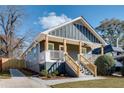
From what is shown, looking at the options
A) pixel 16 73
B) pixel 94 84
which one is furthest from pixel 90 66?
pixel 16 73

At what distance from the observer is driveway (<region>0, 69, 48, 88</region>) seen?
37.7 ft

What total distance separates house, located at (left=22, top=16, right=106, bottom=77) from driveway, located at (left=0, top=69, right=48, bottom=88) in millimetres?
1050

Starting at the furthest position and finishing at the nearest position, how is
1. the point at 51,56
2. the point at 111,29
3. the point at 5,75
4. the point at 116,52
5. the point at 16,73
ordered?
the point at 116,52
the point at 51,56
the point at 111,29
the point at 16,73
the point at 5,75

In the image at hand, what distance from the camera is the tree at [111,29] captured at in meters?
13.5

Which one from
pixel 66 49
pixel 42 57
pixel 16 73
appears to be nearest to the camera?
pixel 16 73

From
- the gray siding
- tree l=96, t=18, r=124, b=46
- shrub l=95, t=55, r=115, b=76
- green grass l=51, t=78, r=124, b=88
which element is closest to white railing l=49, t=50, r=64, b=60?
the gray siding

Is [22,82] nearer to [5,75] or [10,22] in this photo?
[5,75]

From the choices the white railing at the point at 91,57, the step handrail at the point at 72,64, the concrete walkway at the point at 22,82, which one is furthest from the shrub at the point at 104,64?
the concrete walkway at the point at 22,82

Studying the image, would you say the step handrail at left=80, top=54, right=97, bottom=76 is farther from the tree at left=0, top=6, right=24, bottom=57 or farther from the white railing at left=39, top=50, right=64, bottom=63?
the tree at left=0, top=6, right=24, bottom=57

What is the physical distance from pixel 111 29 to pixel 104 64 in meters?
1.87

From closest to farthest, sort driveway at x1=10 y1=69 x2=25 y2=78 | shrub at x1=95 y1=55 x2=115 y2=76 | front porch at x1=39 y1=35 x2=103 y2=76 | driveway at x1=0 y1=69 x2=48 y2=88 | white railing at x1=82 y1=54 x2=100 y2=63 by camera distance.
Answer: driveway at x1=0 y1=69 x2=48 y2=88, driveway at x1=10 y1=69 x2=25 y2=78, front porch at x1=39 y1=35 x2=103 y2=76, shrub at x1=95 y1=55 x2=115 y2=76, white railing at x1=82 y1=54 x2=100 y2=63

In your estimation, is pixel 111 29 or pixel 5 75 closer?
pixel 5 75

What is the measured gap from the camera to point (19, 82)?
39.5ft
